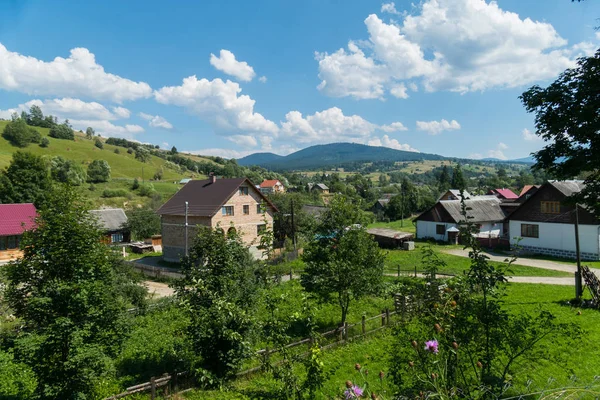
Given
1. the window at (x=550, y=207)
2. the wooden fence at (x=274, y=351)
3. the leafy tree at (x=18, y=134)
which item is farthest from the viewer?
the leafy tree at (x=18, y=134)

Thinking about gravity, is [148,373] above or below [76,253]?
below

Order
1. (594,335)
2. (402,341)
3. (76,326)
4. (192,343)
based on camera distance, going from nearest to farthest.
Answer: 1. (402,341)
2. (76,326)
3. (192,343)
4. (594,335)

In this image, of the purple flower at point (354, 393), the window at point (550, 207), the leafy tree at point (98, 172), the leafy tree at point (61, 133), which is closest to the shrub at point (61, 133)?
the leafy tree at point (61, 133)

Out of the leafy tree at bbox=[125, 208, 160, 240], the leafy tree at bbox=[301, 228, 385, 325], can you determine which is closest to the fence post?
the leafy tree at bbox=[301, 228, 385, 325]

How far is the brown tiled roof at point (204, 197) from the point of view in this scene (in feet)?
115

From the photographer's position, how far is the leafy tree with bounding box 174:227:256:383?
381 inches

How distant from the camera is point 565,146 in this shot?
8.70 m

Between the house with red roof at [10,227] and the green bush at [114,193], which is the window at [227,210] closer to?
the house with red roof at [10,227]

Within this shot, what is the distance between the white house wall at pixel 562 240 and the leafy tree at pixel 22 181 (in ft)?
192

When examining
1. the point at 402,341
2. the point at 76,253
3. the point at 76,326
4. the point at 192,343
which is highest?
the point at 76,253

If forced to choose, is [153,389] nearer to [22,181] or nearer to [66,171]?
[22,181]

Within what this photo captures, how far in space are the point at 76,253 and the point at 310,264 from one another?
9074mm

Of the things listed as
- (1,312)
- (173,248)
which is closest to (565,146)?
(1,312)

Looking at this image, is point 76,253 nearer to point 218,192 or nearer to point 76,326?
point 76,326
